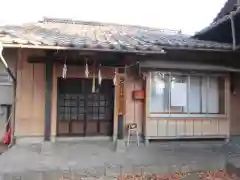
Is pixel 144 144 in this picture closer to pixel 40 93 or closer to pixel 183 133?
pixel 183 133

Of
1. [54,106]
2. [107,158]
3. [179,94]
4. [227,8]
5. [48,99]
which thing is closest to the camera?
[107,158]

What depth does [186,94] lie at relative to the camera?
1062cm

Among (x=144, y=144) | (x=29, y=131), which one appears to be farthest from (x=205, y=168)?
(x=29, y=131)

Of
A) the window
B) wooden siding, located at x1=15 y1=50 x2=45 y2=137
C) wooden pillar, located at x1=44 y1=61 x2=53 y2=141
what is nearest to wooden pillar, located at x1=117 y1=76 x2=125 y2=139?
the window

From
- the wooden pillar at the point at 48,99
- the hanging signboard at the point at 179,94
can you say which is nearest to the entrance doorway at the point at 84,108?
the wooden pillar at the point at 48,99

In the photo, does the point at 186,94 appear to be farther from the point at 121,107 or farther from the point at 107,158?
the point at 107,158

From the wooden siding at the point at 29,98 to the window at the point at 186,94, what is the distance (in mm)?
3819

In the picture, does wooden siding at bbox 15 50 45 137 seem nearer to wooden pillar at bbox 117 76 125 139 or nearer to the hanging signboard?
wooden pillar at bbox 117 76 125 139

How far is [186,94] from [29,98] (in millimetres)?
5545

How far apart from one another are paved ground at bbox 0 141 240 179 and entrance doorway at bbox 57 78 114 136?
69 centimetres

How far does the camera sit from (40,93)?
378 inches

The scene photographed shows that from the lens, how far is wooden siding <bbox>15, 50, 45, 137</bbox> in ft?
30.8

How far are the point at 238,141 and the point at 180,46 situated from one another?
4.35m

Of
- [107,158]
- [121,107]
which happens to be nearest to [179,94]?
[121,107]
